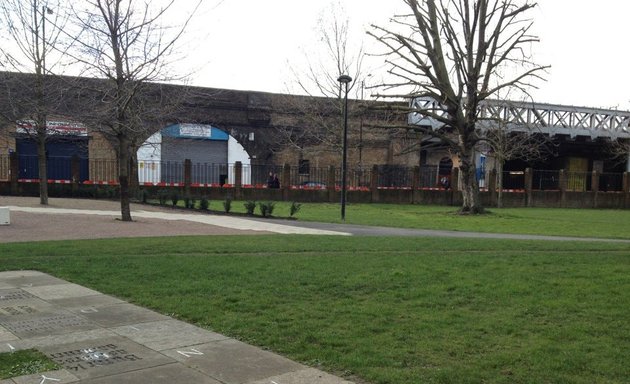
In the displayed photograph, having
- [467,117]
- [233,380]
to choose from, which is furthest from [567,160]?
[233,380]

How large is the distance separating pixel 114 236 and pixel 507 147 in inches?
1144

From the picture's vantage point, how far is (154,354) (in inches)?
197

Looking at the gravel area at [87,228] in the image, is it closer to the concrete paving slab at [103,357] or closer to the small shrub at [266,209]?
the small shrub at [266,209]

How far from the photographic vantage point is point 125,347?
17.1 feet

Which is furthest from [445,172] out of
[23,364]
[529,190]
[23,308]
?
[23,364]

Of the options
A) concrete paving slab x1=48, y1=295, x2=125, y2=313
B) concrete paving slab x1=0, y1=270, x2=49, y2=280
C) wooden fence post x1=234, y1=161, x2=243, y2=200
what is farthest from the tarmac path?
wooden fence post x1=234, y1=161, x2=243, y2=200

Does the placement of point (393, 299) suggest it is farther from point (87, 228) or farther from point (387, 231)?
point (87, 228)

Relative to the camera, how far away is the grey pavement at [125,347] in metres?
4.45

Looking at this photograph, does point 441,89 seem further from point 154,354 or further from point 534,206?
point 154,354

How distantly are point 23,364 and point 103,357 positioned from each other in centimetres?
62

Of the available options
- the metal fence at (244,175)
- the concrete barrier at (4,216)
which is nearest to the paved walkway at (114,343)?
the concrete barrier at (4,216)

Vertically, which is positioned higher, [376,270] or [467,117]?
[467,117]

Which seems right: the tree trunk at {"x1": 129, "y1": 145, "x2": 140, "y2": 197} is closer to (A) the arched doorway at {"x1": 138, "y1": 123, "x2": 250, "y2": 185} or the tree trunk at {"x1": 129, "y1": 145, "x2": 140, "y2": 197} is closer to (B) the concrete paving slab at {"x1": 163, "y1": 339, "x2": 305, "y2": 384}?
(A) the arched doorway at {"x1": 138, "y1": 123, "x2": 250, "y2": 185}

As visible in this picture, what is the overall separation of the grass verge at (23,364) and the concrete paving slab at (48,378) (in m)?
0.10
